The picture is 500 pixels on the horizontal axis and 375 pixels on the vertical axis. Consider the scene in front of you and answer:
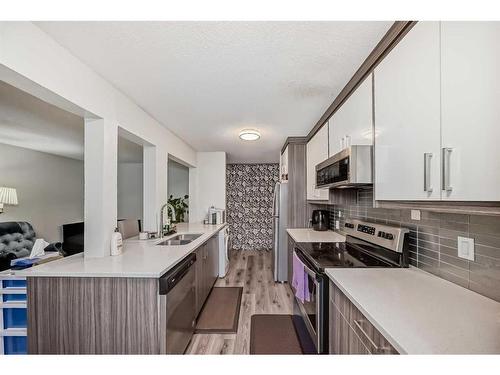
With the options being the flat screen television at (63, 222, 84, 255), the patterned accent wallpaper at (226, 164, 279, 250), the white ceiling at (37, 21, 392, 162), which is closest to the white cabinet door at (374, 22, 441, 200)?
the white ceiling at (37, 21, 392, 162)

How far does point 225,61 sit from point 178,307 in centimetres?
182

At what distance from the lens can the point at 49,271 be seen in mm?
1602

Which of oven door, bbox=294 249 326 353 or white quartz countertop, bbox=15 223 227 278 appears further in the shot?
oven door, bbox=294 249 326 353

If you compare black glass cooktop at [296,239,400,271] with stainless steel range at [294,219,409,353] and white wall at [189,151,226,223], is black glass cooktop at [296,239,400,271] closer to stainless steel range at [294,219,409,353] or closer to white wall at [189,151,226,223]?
stainless steel range at [294,219,409,353]

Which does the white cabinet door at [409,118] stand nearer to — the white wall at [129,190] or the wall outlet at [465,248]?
the wall outlet at [465,248]

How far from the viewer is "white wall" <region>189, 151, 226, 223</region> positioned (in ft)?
17.1

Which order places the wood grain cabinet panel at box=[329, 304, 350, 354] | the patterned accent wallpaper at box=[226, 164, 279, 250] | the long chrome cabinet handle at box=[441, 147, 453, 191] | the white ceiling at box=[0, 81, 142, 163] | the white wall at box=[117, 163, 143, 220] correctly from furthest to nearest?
1. the white wall at box=[117, 163, 143, 220]
2. the patterned accent wallpaper at box=[226, 164, 279, 250]
3. the white ceiling at box=[0, 81, 142, 163]
4. the wood grain cabinet panel at box=[329, 304, 350, 354]
5. the long chrome cabinet handle at box=[441, 147, 453, 191]

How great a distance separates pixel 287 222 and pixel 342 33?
306cm

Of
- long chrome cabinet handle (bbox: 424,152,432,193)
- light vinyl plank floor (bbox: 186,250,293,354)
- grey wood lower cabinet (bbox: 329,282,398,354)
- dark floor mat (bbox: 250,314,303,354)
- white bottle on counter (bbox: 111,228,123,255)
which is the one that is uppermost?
long chrome cabinet handle (bbox: 424,152,432,193)

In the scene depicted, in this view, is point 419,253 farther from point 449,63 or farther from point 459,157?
point 449,63

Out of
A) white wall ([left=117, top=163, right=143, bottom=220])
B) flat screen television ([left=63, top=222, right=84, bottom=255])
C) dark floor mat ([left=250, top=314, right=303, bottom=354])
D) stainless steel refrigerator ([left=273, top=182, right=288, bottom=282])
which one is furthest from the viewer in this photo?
white wall ([left=117, top=163, right=143, bottom=220])

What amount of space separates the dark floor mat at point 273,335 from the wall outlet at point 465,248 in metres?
1.54

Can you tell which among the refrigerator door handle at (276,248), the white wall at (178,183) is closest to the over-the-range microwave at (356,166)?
the refrigerator door handle at (276,248)

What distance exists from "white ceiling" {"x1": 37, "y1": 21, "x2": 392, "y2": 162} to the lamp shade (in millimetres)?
3085
